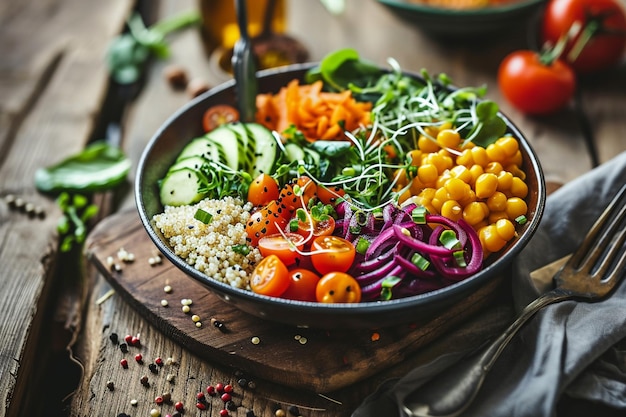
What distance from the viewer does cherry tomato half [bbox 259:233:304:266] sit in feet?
6.89

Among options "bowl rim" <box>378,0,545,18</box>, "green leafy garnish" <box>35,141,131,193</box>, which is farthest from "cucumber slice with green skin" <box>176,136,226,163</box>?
"bowl rim" <box>378,0,545,18</box>

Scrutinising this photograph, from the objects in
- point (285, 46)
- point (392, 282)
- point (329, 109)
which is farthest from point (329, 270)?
point (285, 46)

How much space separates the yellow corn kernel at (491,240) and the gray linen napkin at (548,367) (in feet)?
0.75

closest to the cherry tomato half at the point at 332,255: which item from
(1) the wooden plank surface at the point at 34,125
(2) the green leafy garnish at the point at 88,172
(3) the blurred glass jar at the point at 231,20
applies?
(1) the wooden plank surface at the point at 34,125

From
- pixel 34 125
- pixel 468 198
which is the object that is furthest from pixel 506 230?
pixel 34 125

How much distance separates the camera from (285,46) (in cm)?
373

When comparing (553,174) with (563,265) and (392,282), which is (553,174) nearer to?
(563,265)

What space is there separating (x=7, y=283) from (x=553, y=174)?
2.33 metres

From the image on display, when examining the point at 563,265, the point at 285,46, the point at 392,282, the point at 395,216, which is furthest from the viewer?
the point at 285,46

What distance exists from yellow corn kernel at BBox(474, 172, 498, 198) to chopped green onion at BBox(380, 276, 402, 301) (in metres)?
0.46

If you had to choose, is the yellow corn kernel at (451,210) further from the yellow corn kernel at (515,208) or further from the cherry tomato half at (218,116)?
the cherry tomato half at (218,116)

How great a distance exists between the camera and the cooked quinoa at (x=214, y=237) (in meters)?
2.08

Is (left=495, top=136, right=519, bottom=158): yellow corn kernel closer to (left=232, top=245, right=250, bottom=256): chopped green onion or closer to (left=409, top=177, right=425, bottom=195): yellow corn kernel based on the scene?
(left=409, top=177, right=425, bottom=195): yellow corn kernel

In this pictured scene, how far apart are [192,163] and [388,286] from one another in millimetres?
937
